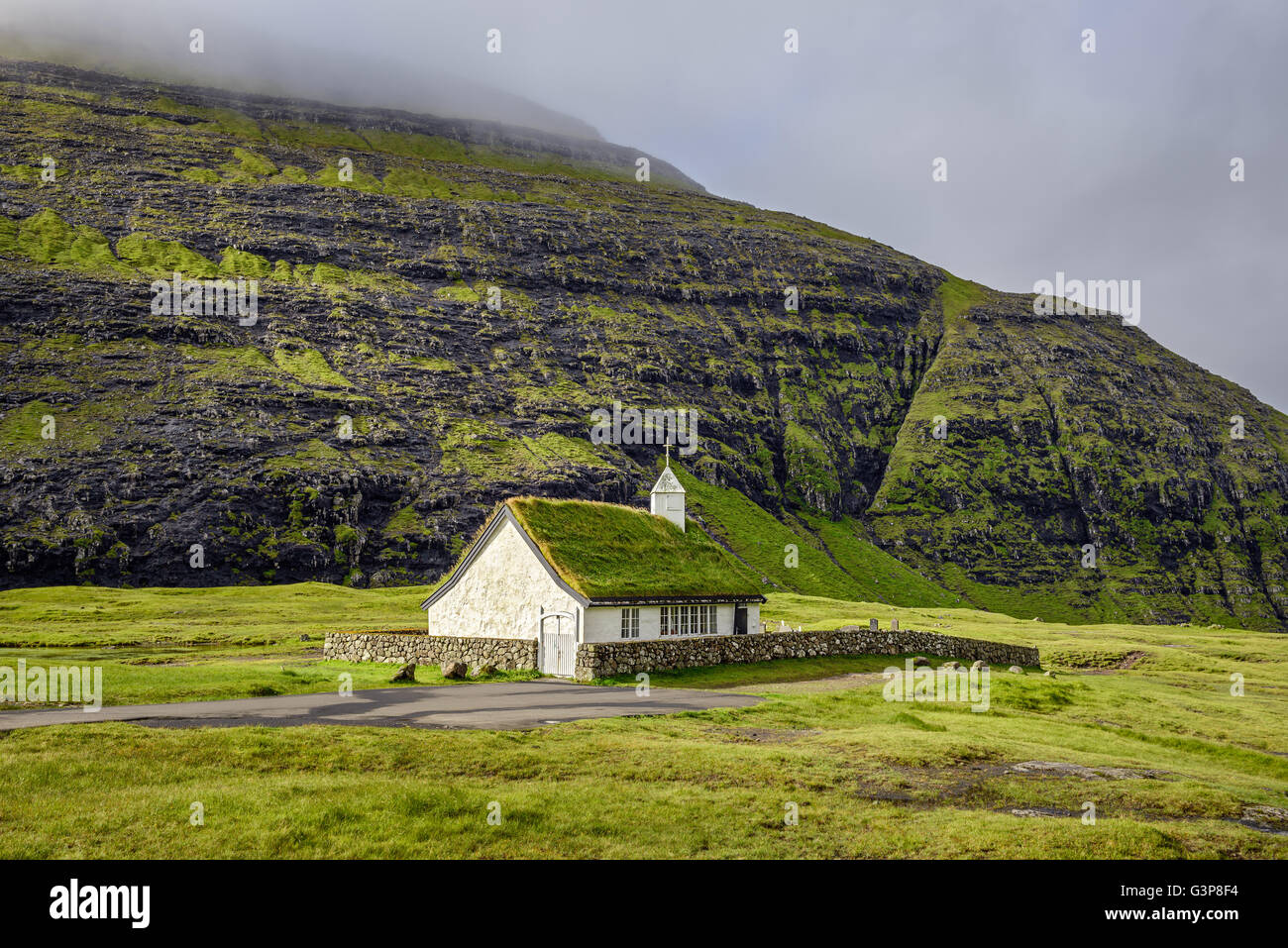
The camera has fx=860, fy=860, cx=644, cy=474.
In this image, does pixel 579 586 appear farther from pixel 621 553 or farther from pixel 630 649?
pixel 621 553

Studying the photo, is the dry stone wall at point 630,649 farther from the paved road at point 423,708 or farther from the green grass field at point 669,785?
the green grass field at point 669,785

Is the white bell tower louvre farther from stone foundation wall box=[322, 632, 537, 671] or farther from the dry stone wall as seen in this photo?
stone foundation wall box=[322, 632, 537, 671]

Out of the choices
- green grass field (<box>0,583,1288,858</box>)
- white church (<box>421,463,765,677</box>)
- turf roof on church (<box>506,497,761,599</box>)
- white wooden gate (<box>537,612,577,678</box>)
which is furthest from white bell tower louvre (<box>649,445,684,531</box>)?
green grass field (<box>0,583,1288,858</box>)

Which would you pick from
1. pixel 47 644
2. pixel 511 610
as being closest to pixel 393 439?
pixel 47 644

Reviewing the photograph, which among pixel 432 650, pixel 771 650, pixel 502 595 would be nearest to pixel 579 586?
pixel 502 595

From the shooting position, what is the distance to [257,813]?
13.1 metres

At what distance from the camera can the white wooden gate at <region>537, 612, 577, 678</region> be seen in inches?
1533

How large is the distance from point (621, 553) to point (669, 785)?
101 ft

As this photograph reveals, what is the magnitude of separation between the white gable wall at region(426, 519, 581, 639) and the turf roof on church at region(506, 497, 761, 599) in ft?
3.49

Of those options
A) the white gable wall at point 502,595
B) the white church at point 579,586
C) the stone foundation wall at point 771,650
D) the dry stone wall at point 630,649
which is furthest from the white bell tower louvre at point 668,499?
the white gable wall at point 502,595

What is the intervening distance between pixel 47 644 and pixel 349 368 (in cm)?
11953

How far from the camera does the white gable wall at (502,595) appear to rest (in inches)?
1666
